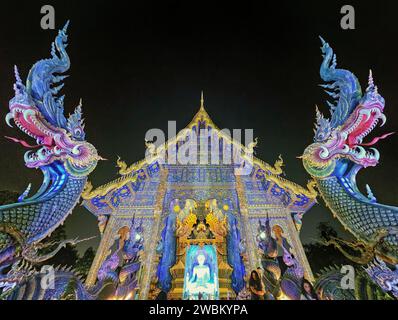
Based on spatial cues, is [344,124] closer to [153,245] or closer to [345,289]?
[345,289]

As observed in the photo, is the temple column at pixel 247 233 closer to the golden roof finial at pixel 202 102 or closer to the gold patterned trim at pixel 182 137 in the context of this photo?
the gold patterned trim at pixel 182 137

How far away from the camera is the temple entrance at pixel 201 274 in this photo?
7423 millimetres

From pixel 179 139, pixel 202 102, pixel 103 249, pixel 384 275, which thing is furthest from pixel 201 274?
pixel 202 102

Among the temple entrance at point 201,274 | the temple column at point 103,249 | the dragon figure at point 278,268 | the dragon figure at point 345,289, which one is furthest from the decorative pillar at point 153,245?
the dragon figure at point 345,289

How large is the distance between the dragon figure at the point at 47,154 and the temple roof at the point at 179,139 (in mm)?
621

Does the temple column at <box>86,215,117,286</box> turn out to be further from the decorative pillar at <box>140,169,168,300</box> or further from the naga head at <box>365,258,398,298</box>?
the naga head at <box>365,258,398,298</box>

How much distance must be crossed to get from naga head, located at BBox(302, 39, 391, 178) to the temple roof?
723 millimetres

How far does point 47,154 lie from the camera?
8391mm

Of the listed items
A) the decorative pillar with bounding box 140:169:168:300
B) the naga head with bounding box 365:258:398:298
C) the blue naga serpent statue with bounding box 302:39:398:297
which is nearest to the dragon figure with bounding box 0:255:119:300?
the decorative pillar with bounding box 140:169:168:300

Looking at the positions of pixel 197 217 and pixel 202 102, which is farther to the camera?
pixel 202 102

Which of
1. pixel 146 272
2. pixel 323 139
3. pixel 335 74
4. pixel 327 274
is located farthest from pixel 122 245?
pixel 335 74

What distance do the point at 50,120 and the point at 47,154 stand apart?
39.2 inches

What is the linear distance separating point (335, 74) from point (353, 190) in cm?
352
